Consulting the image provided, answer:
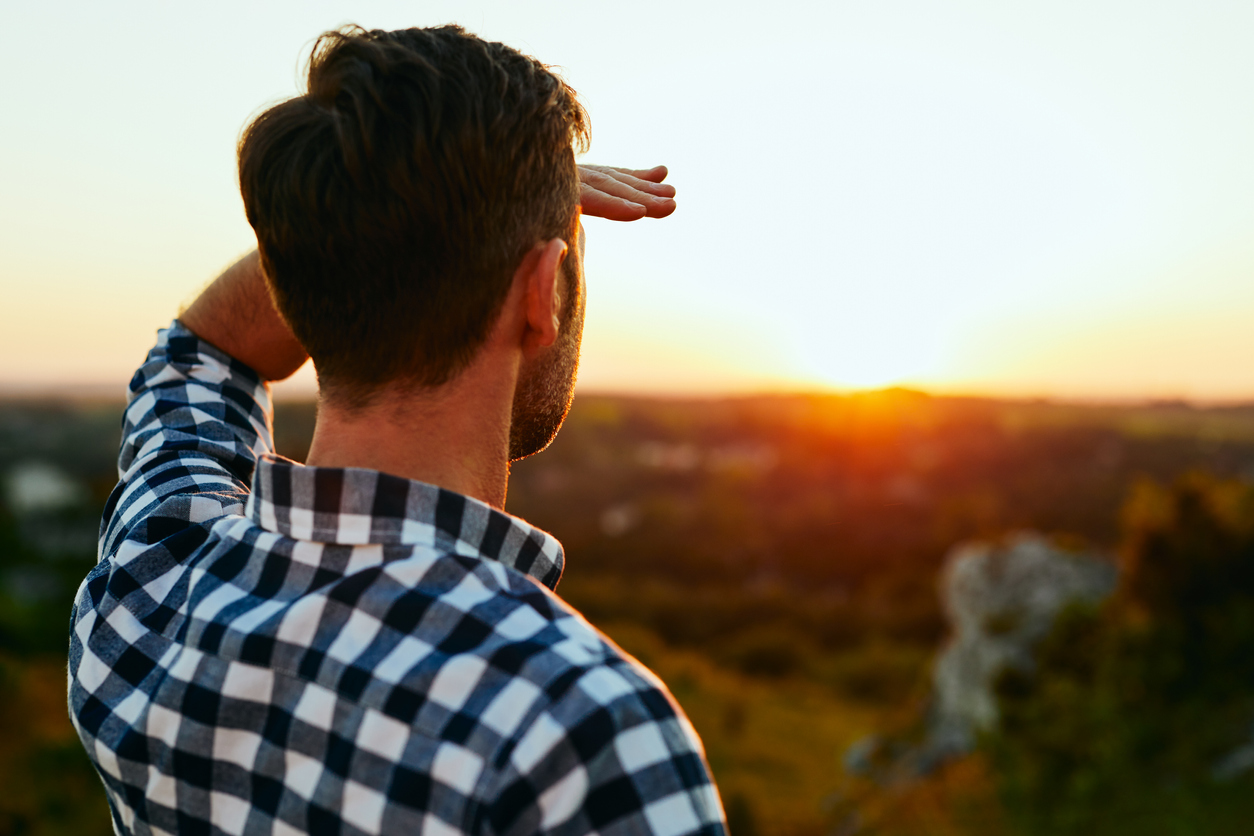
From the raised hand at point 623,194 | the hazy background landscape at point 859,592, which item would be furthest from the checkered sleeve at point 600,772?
the hazy background landscape at point 859,592

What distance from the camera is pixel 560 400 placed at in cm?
151

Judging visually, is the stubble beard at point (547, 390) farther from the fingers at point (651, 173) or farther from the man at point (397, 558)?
the fingers at point (651, 173)

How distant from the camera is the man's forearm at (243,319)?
201 cm

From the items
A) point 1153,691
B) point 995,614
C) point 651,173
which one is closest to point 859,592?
point 995,614

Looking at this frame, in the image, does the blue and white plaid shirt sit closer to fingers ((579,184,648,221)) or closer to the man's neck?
the man's neck

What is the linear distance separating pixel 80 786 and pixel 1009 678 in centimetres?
1174

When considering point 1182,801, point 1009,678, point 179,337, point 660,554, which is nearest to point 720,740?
point 1009,678

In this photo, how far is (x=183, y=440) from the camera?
1807 mm

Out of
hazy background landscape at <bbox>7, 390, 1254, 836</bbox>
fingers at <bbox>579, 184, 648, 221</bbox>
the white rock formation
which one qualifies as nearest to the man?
fingers at <bbox>579, 184, 648, 221</bbox>

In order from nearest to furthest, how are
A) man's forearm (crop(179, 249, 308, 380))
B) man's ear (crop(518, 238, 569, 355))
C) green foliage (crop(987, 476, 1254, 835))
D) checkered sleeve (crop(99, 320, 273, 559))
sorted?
man's ear (crop(518, 238, 569, 355)) < checkered sleeve (crop(99, 320, 273, 559)) < man's forearm (crop(179, 249, 308, 380)) < green foliage (crop(987, 476, 1254, 835))

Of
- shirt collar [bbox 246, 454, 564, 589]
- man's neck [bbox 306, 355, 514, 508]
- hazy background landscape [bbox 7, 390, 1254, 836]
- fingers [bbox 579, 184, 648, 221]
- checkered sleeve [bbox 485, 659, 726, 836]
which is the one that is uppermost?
fingers [bbox 579, 184, 648, 221]

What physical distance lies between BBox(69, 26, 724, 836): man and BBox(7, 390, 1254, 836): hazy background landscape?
8.22m

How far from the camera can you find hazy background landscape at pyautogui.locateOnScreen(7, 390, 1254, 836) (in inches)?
354

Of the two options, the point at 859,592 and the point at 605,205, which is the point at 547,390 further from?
the point at 859,592
